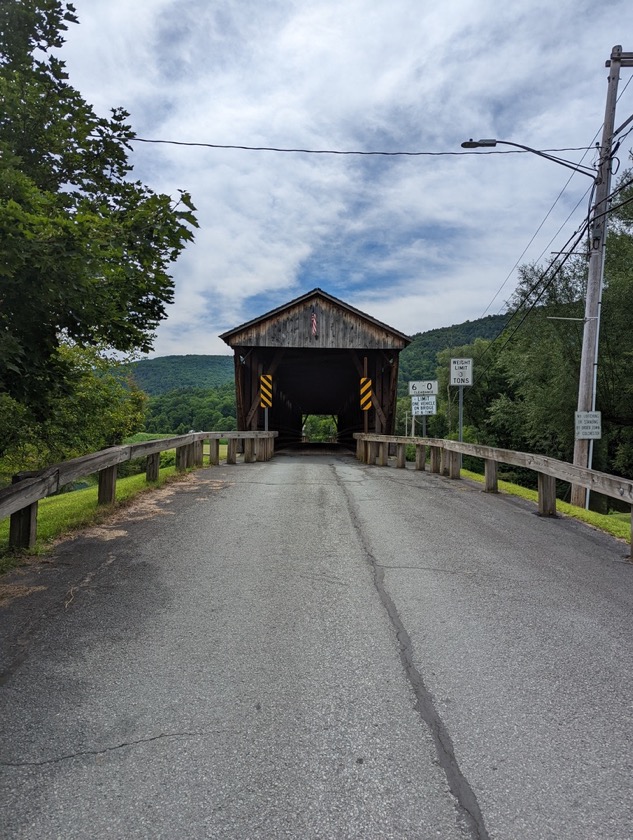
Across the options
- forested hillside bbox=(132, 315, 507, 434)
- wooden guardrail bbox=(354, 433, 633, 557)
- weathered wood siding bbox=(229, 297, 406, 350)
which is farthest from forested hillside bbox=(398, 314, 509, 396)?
wooden guardrail bbox=(354, 433, 633, 557)

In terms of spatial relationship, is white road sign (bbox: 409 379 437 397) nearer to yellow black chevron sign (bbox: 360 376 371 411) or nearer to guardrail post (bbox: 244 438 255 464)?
yellow black chevron sign (bbox: 360 376 371 411)

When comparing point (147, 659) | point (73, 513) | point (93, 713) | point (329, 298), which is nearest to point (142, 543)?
point (73, 513)

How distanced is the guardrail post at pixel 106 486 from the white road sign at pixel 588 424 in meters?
8.14

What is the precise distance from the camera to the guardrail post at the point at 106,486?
23.0 ft

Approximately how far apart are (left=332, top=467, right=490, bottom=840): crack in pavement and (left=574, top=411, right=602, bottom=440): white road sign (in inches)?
303

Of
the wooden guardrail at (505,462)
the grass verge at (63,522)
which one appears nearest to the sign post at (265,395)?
the wooden guardrail at (505,462)

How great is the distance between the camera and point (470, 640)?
3312 millimetres

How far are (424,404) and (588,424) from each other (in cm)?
741

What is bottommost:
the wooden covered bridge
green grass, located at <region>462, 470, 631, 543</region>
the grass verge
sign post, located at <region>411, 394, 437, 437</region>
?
green grass, located at <region>462, 470, 631, 543</region>

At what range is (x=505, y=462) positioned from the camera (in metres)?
9.05

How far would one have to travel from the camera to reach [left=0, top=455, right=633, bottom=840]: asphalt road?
1896mm

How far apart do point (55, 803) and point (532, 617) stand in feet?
9.79

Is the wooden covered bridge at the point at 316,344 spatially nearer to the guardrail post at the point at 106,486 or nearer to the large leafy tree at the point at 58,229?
the guardrail post at the point at 106,486

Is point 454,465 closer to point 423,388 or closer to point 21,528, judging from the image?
point 423,388
